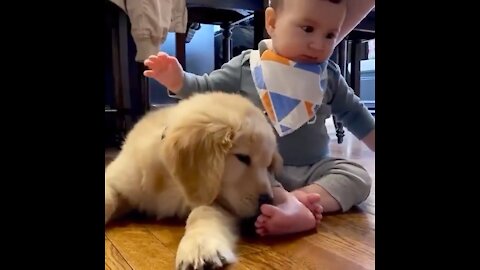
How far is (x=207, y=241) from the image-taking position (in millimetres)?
800

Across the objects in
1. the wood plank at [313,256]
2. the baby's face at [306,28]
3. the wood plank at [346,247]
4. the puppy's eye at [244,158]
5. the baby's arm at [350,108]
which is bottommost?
the wood plank at [346,247]

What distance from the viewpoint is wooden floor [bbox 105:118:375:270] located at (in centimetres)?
83

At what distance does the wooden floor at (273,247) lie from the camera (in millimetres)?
828

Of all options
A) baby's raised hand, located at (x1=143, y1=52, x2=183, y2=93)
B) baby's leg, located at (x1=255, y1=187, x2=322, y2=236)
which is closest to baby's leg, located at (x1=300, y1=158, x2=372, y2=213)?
baby's leg, located at (x1=255, y1=187, x2=322, y2=236)

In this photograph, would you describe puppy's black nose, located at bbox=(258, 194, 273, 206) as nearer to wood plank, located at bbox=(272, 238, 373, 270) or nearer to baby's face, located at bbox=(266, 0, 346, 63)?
wood plank, located at bbox=(272, 238, 373, 270)

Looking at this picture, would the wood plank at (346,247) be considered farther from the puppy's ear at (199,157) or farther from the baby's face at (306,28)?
the baby's face at (306,28)

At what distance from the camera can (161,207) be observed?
1.12 m

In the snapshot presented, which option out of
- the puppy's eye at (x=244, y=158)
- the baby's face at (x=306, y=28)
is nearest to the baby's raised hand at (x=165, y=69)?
the baby's face at (x=306, y=28)

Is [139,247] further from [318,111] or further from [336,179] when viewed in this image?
[318,111]

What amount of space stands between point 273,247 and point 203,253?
202 millimetres

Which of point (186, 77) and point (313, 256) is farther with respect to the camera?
point (186, 77)

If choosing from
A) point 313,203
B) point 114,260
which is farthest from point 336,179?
point 114,260
